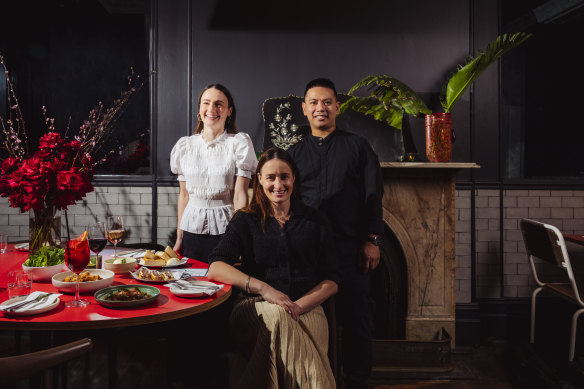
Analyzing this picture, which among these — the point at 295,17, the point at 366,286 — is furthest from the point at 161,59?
the point at 366,286

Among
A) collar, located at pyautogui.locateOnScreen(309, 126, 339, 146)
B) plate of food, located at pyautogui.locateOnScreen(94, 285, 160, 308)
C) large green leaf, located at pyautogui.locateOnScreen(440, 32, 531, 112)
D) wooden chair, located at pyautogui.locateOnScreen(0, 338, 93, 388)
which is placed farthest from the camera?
large green leaf, located at pyautogui.locateOnScreen(440, 32, 531, 112)

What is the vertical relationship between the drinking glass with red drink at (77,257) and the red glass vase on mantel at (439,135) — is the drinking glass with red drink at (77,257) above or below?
below

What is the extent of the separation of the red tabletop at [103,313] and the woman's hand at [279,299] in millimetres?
177

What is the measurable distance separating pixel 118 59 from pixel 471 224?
3.68m

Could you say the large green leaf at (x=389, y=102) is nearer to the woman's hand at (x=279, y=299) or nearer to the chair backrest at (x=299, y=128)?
the chair backrest at (x=299, y=128)

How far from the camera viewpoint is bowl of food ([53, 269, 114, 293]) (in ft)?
5.08

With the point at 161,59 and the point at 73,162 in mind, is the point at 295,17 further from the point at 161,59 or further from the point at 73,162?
the point at 73,162

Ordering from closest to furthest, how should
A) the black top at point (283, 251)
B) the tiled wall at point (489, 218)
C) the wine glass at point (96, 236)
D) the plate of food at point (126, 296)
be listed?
the plate of food at point (126, 296) → the wine glass at point (96, 236) → the black top at point (283, 251) → the tiled wall at point (489, 218)

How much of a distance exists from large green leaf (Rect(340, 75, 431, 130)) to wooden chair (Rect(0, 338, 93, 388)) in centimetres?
245

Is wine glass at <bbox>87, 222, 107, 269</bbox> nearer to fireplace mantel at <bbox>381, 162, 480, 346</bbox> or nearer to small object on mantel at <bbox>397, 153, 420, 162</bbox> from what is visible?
fireplace mantel at <bbox>381, 162, 480, 346</bbox>

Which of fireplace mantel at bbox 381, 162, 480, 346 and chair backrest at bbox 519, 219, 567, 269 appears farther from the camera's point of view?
fireplace mantel at bbox 381, 162, 480, 346

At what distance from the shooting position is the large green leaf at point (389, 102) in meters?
3.00

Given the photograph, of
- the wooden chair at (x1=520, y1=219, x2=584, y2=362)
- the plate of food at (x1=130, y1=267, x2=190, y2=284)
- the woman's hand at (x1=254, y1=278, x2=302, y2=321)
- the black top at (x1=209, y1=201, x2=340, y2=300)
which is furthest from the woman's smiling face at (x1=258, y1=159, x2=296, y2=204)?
the wooden chair at (x1=520, y1=219, x2=584, y2=362)

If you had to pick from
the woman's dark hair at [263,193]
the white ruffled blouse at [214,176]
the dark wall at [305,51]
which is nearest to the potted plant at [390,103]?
the dark wall at [305,51]
